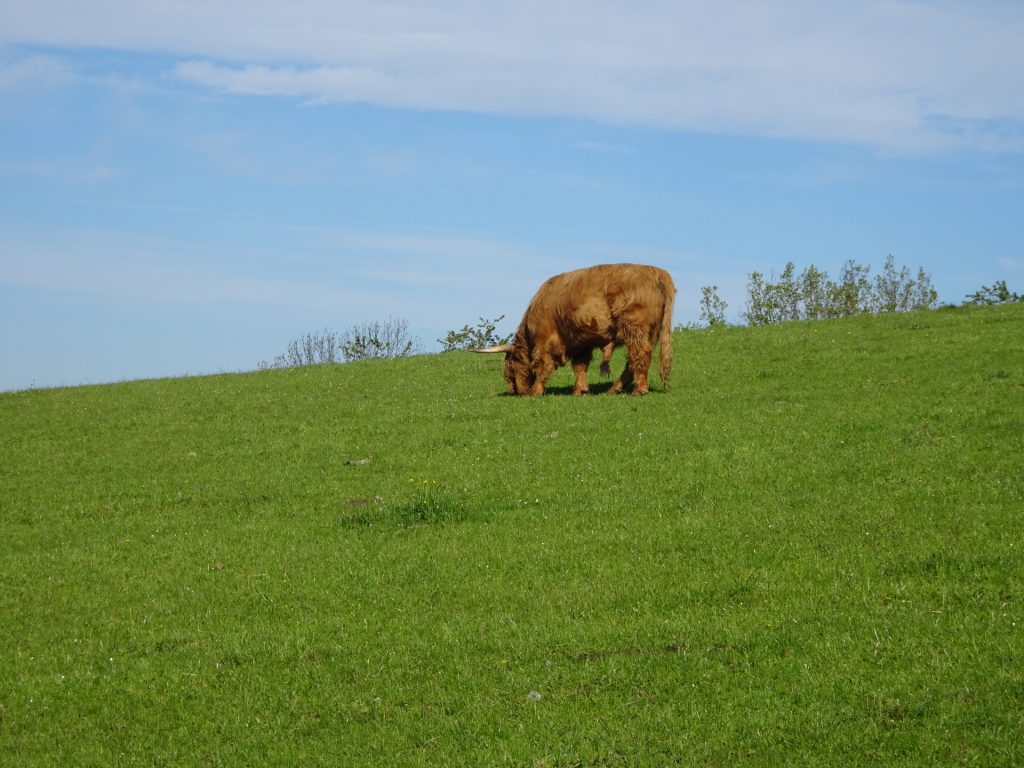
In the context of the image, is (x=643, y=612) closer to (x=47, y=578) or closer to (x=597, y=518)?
(x=597, y=518)

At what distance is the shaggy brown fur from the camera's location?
21.7 meters

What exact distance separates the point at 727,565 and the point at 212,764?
215 inches

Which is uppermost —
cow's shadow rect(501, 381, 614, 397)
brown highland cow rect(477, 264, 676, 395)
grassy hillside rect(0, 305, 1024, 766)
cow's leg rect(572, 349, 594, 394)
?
brown highland cow rect(477, 264, 676, 395)

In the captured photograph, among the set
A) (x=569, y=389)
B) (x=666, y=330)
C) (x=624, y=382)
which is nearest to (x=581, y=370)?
(x=624, y=382)

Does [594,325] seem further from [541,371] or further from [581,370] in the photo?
[541,371]

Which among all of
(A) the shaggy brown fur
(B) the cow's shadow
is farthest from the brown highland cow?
(B) the cow's shadow

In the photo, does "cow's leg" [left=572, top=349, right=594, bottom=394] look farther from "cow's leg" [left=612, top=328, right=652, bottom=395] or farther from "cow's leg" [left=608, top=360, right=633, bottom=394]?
"cow's leg" [left=612, top=328, right=652, bottom=395]

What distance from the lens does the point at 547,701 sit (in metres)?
8.47

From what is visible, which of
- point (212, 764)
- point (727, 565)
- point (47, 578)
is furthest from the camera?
point (47, 578)

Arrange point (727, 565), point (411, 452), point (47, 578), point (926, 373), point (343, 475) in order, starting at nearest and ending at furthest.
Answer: point (727, 565), point (47, 578), point (343, 475), point (411, 452), point (926, 373)

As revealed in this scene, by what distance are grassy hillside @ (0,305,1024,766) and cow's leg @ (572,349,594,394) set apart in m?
1.93

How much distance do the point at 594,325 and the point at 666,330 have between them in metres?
1.48

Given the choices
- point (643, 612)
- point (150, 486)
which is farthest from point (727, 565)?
point (150, 486)

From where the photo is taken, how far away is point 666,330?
21.6m
